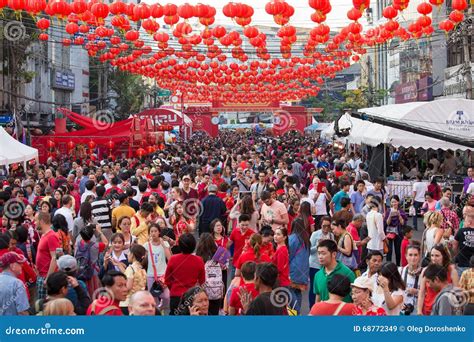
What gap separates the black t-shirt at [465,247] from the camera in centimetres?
1040

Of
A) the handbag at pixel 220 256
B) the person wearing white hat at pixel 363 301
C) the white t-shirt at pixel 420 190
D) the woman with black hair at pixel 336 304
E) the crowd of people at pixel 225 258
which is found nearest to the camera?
the woman with black hair at pixel 336 304

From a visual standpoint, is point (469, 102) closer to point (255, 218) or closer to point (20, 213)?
point (255, 218)

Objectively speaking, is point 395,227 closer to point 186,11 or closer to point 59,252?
point 59,252

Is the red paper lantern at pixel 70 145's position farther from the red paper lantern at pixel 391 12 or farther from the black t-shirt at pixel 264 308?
the black t-shirt at pixel 264 308

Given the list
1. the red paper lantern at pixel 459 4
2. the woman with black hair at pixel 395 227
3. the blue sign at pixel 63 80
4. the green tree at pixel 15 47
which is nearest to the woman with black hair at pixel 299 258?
the woman with black hair at pixel 395 227

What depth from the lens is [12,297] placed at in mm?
7785

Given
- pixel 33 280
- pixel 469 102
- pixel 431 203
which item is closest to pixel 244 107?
pixel 469 102

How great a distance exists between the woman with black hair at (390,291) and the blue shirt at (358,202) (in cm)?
752

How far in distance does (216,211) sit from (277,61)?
22498mm

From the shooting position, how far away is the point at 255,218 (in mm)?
13039

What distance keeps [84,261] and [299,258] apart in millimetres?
2579

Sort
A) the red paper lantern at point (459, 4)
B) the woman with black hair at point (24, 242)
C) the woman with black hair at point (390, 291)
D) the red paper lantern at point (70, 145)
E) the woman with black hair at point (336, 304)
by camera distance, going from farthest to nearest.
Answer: the red paper lantern at point (70, 145), the red paper lantern at point (459, 4), the woman with black hair at point (24, 242), the woman with black hair at point (390, 291), the woman with black hair at point (336, 304)

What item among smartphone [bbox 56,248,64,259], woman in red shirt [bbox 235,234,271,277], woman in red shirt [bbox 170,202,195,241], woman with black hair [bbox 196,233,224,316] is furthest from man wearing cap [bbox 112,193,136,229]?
woman in red shirt [bbox 235,234,271,277]

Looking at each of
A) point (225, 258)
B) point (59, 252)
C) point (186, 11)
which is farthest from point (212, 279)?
point (186, 11)
